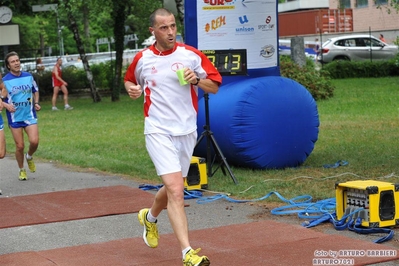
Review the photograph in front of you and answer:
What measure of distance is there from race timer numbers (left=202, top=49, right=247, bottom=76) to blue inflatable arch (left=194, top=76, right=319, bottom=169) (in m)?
0.53

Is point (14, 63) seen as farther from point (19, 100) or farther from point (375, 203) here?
point (375, 203)

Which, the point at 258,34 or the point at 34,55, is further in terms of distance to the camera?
the point at 34,55

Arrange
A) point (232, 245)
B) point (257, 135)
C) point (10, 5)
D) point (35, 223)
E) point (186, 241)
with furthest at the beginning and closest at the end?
point (10, 5), point (257, 135), point (35, 223), point (232, 245), point (186, 241)

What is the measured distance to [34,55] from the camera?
34531 mm

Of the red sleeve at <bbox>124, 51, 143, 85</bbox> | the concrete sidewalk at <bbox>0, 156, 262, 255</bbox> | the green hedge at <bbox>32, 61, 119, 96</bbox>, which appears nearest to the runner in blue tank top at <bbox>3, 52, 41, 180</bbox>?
the concrete sidewalk at <bbox>0, 156, 262, 255</bbox>

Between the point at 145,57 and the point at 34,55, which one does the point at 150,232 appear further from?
the point at 34,55

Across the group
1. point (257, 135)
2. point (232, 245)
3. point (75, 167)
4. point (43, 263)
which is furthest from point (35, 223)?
point (75, 167)

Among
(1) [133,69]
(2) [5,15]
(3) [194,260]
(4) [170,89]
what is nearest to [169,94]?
(4) [170,89]

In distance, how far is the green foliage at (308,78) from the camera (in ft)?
79.8

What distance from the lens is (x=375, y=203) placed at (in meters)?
7.49

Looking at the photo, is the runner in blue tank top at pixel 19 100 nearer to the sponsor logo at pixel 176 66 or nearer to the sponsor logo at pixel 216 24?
the sponsor logo at pixel 216 24

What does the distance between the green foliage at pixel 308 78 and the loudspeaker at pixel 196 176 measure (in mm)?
13887

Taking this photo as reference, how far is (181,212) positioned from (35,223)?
296 cm

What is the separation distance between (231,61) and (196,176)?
1890 millimetres
